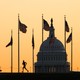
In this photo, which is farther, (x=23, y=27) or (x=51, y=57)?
(x=51, y=57)

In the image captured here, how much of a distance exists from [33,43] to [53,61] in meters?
88.9

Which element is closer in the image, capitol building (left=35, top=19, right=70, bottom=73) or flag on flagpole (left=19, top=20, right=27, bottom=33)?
flag on flagpole (left=19, top=20, right=27, bottom=33)

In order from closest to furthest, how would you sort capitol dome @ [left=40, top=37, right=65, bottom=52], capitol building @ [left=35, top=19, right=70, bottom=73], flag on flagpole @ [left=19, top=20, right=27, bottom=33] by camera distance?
flag on flagpole @ [left=19, top=20, right=27, bottom=33] < capitol building @ [left=35, top=19, right=70, bottom=73] < capitol dome @ [left=40, top=37, right=65, bottom=52]
